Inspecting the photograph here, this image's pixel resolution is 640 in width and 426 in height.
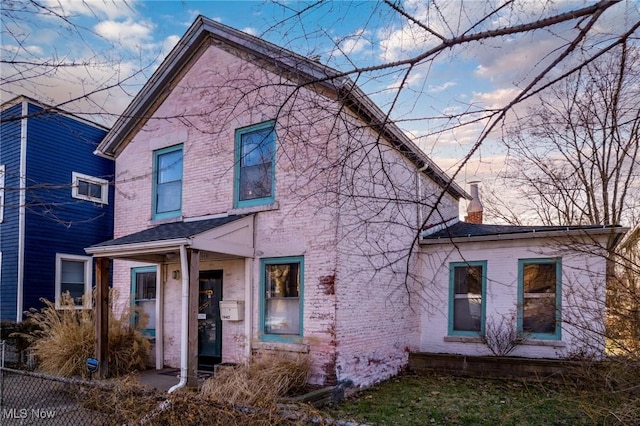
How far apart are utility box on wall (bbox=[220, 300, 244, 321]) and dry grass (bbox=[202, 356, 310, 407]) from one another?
3.89 ft

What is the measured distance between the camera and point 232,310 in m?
Answer: 9.14

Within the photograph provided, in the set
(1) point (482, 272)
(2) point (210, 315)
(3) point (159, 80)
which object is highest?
(3) point (159, 80)

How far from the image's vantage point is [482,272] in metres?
10.7

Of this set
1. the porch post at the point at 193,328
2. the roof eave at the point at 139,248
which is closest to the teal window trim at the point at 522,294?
the porch post at the point at 193,328

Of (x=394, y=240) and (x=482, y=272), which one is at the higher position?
(x=394, y=240)

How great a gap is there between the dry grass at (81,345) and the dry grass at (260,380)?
2.95 metres

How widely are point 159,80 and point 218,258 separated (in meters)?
4.44

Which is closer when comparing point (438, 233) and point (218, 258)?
point (218, 258)

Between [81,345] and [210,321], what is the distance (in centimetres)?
248

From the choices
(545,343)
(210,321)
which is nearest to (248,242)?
(210,321)

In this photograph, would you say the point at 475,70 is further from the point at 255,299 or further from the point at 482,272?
the point at 482,272

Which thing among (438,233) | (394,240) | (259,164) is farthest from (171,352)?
(438,233)

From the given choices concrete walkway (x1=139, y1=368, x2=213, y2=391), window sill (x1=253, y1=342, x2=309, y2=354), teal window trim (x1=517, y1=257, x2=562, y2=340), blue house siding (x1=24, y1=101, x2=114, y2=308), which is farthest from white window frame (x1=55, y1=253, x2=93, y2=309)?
teal window trim (x1=517, y1=257, x2=562, y2=340)

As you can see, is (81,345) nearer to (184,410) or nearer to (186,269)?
(186,269)
